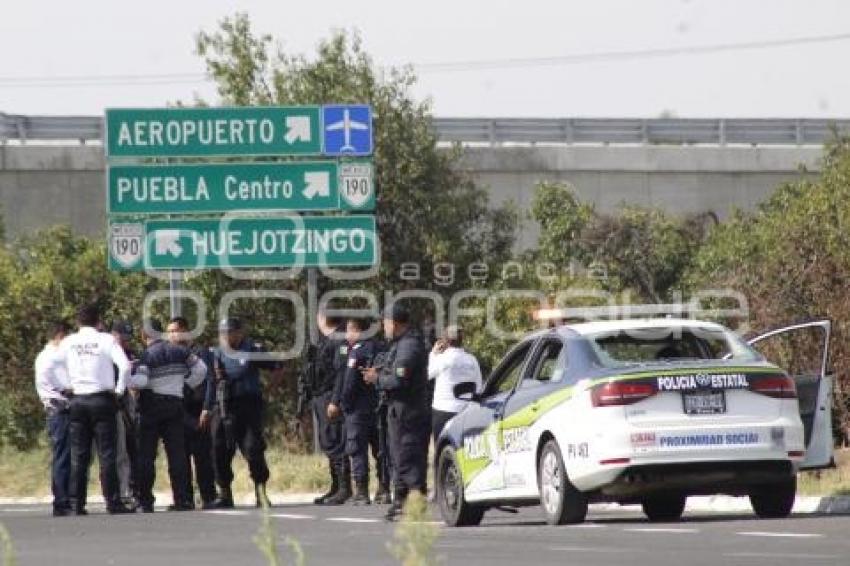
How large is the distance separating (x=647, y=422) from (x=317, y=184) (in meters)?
13.5

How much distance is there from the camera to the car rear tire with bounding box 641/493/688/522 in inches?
713

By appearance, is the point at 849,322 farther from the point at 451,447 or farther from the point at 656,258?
the point at 656,258

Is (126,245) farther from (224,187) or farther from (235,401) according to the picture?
(235,401)

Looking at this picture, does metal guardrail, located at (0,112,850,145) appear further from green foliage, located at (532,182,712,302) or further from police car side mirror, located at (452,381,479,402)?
police car side mirror, located at (452,381,479,402)

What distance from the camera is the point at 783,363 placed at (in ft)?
80.2

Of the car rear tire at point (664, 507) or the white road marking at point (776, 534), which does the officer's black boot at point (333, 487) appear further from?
the white road marking at point (776, 534)

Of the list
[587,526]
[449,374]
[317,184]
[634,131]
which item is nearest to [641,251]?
[634,131]

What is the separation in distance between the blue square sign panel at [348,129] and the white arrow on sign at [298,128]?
0.24 metres

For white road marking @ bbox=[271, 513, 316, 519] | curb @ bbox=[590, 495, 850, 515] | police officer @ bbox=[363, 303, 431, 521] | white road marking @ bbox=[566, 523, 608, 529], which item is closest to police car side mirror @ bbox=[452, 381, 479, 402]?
police officer @ bbox=[363, 303, 431, 521]

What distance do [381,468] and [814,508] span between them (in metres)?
5.42

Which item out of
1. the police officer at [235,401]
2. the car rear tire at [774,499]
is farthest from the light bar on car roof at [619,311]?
the police officer at [235,401]

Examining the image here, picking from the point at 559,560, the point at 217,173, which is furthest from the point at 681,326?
the point at 217,173

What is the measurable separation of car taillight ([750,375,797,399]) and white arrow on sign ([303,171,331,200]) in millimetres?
13257

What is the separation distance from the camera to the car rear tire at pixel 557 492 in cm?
1648
